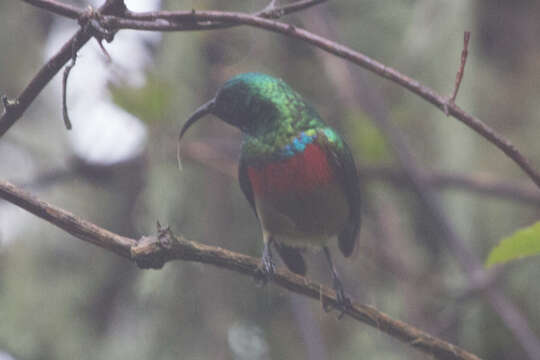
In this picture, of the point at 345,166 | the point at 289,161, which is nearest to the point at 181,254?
the point at 289,161

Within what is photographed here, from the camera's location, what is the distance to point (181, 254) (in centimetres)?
152

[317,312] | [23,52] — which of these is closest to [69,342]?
[317,312]

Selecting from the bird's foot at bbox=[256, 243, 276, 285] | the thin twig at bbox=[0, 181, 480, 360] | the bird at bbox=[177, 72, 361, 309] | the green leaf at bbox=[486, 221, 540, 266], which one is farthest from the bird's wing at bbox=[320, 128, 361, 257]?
the green leaf at bbox=[486, 221, 540, 266]

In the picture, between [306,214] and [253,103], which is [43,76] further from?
[306,214]

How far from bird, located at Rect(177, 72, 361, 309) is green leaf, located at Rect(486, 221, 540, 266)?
2.33 feet

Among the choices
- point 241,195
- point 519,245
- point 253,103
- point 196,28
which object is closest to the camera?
point 196,28

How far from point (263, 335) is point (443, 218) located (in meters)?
1.33

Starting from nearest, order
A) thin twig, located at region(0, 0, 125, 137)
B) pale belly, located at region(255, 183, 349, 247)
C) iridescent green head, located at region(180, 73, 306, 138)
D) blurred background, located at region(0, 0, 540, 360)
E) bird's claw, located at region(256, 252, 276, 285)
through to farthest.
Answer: thin twig, located at region(0, 0, 125, 137)
bird's claw, located at region(256, 252, 276, 285)
iridescent green head, located at region(180, 73, 306, 138)
pale belly, located at region(255, 183, 349, 247)
blurred background, located at region(0, 0, 540, 360)

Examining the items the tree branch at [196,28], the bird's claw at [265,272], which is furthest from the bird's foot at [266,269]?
the tree branch at [196,28]

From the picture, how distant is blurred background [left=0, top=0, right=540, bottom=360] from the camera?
336cm

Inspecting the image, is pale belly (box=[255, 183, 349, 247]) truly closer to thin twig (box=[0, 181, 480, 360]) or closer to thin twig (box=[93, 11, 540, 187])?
thin twig (box=[0, 181, 480, 360])

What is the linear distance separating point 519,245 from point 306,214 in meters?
0.93

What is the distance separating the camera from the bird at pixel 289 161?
2338 millimetres

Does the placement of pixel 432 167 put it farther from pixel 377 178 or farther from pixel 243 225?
pixel 243 225
